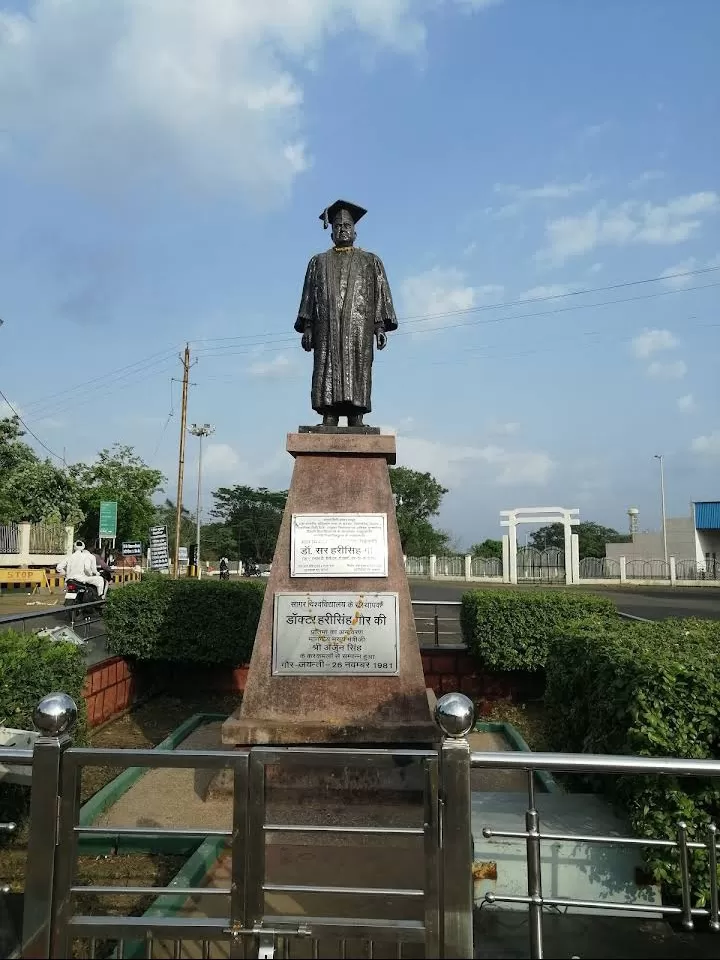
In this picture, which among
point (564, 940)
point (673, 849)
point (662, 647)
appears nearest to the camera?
point (564, 940)

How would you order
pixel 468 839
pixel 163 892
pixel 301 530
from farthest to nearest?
1. pixel 301 530
2. pixel 163 892
3. pixel 468 839

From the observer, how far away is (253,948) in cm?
215

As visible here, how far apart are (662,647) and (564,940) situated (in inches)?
69.8

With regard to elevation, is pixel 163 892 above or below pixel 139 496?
below

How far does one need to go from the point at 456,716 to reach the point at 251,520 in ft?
202

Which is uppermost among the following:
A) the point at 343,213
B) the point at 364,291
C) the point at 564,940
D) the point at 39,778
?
the point at 343,213

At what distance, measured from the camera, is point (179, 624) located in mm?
7316

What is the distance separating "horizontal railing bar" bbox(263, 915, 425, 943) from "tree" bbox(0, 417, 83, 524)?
3004 cm

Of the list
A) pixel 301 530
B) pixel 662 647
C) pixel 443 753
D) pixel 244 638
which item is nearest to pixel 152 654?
pixel 244 638

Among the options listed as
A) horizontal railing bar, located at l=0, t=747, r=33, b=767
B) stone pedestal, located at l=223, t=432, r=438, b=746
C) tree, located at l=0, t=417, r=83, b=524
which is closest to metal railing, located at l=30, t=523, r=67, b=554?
tree, located at l=0, t=417, r=83, b=524

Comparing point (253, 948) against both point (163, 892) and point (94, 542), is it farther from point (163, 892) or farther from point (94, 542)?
point (94, 542)

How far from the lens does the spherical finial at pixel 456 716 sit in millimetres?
2105

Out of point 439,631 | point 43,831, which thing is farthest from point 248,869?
point 439,631

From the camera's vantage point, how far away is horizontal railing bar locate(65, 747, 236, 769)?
218cm
